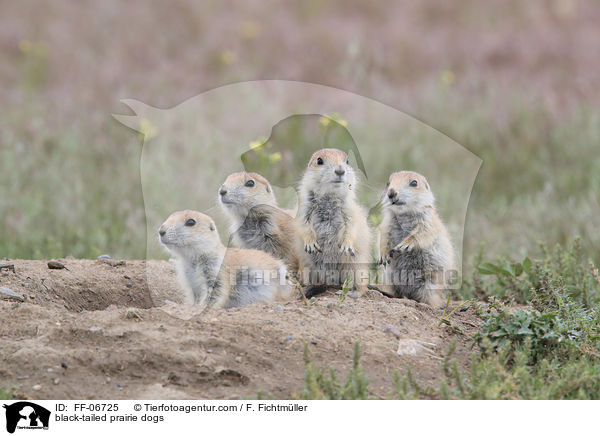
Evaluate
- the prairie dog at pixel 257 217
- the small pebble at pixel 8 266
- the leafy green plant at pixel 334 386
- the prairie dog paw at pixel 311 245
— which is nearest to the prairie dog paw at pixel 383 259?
the prairie dog paw at pixel 311 245

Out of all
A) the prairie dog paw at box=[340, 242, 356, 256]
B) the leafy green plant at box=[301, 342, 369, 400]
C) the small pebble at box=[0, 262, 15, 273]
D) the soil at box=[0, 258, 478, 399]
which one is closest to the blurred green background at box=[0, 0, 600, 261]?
the small pebble at box=[0, 262, 15, 273]

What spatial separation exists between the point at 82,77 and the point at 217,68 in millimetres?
2537

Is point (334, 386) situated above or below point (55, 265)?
below

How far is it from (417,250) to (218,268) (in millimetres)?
1392

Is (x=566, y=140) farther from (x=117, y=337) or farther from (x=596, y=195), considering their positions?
(x=117, y=337)

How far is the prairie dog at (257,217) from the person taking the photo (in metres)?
4.91

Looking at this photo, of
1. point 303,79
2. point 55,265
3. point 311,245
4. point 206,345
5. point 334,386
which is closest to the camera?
point 334,386

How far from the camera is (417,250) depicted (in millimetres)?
5297

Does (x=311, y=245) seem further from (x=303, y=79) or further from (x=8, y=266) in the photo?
(x=303, y=79)

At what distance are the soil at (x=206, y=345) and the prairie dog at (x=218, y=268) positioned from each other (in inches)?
8.7

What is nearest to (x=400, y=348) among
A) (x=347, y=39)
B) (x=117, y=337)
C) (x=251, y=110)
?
(x=117, y=337)

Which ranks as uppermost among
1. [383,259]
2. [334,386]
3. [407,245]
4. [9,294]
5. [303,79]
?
[303,79]

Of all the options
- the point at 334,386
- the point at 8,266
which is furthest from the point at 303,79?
the point at 334,386

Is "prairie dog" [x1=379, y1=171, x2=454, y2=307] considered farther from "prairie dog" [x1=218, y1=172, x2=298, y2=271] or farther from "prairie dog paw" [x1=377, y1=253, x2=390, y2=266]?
"prairie dog" [x1=218, y1=172, x2=298, y2=271]
